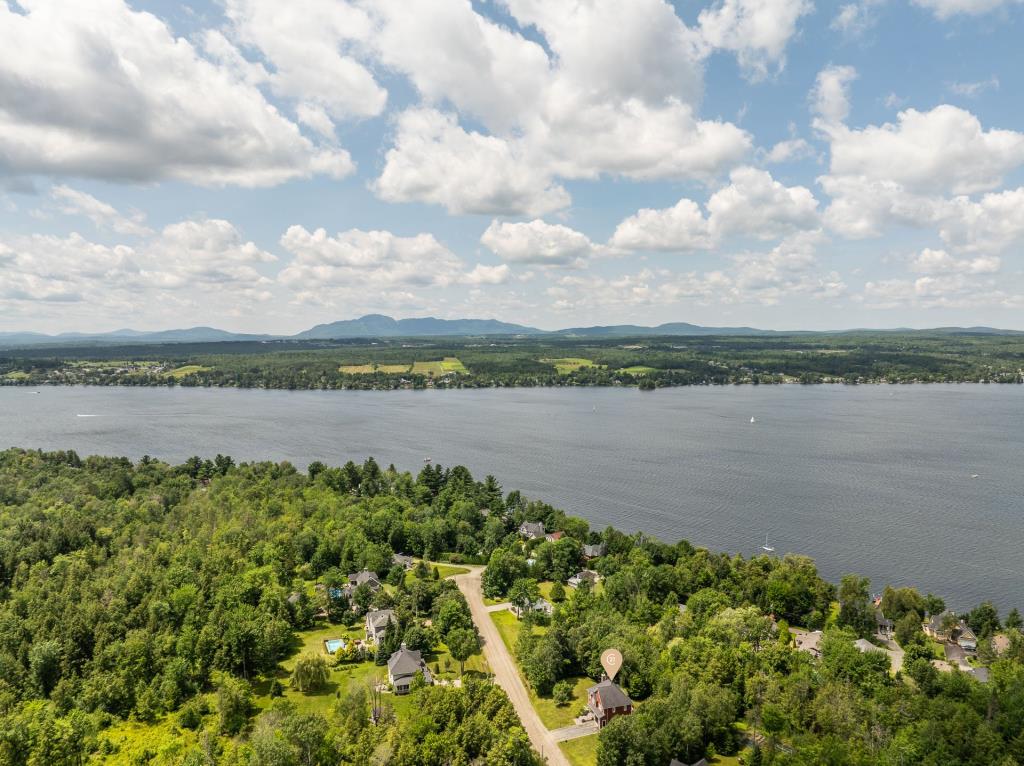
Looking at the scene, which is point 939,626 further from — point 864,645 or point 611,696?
point 611,696

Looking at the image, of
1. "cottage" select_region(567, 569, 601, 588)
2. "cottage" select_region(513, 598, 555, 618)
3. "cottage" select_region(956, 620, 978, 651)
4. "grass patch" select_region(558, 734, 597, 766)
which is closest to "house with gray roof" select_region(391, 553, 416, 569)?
"cottage" select_region(513, 598, 555, 618)

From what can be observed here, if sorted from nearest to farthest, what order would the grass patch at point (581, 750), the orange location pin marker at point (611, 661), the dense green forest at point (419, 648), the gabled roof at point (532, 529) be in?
the dense green forest at point (419, 648), the grass patch at point (581, 750), the orange location pin marker at point (611, 661), the gabled roof at point (532, 529)

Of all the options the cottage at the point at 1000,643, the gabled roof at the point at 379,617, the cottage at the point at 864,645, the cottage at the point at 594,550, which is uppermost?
the gabled roof at the point at 379,617

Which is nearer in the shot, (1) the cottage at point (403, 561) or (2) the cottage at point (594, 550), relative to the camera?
(1) the cottage at point (403, 561)

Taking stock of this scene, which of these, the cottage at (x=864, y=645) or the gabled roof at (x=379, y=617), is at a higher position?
the gabled roof at (x=379, y=617)

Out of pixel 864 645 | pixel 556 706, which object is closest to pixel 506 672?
pixel 556 706

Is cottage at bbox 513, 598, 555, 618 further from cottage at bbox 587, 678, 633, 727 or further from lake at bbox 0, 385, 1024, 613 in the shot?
lake at bbox 0, 385, 1024, 613

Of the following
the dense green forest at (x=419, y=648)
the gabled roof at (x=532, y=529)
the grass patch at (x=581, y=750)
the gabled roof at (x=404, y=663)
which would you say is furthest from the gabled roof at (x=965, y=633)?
the gabled roof at (x=404, y=663)

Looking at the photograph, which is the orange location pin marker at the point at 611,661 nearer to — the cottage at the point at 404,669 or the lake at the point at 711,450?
the cottage at the point at 404,669
